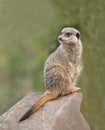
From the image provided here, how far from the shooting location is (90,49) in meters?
7.23

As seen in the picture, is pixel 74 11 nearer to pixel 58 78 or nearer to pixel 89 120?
pixel 89 120

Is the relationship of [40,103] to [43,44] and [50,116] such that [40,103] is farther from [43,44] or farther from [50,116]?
[43,44]

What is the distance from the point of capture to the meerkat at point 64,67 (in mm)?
5500

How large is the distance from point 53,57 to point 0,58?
619 centimetres

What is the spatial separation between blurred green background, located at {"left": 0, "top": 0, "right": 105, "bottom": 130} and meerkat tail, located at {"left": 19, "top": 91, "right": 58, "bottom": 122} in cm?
169

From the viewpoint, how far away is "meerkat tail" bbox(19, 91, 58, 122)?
5270 millimetres

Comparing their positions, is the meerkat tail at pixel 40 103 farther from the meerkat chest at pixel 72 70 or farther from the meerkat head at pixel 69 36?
the meerkat head at pixel 69 36

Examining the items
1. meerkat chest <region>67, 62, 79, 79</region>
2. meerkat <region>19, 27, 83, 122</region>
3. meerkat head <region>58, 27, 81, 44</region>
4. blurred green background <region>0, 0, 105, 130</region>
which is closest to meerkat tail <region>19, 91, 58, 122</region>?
meerkat <region>19, 27, 83, 122</region>

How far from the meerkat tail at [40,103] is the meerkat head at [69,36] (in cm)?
33

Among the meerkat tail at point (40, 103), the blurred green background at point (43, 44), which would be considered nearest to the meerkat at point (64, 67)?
the meerkat tail at point (40, 103)

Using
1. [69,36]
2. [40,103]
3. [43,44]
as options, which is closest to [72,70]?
[69,36]

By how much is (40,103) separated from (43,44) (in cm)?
400

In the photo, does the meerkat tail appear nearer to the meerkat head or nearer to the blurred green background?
the meerkat head

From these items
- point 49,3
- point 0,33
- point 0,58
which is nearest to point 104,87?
point 49,3
